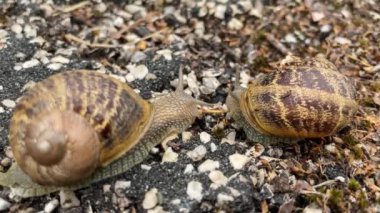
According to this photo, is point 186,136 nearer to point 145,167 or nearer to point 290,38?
point 145,167

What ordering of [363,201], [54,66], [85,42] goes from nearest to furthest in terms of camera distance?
[363,201]
[54,66]
[85,42]

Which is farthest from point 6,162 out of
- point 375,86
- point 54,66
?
point 375,86

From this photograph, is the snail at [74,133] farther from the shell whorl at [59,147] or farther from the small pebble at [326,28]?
the small pebble at [326,28]

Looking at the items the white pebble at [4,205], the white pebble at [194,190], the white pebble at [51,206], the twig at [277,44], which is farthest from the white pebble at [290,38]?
the white pebble at [4,205]

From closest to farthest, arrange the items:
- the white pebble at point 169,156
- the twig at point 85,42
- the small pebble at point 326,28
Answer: the white pebble at point 169,156
the twig at point 85,42
the small pebble at point 326,28

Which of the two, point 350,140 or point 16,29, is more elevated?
point 16,29

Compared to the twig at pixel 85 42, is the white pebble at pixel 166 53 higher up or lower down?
lower down
